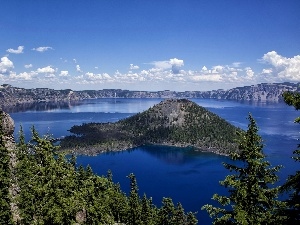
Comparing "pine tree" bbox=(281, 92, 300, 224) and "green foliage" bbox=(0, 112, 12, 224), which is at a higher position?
"pine tree" bbox=(281, 92, 300, 224)

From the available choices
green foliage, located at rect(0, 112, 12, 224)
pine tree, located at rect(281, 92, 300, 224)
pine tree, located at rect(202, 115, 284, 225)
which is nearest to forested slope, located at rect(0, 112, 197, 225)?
green foliage, located at rect(0, 112, 12, 224)

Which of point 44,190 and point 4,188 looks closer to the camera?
point 44,190

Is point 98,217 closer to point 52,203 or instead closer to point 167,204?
point 52,203

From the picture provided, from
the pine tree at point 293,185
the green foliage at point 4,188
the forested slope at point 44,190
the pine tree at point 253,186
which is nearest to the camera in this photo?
the pine tree at point 293,185

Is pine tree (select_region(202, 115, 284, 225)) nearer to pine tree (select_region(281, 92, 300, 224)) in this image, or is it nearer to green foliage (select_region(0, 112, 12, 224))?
→ pine tree (select_region(281, 92, 300, 224))

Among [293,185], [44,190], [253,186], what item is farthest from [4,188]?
[293,185]

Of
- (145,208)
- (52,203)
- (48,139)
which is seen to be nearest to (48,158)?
(48,139)

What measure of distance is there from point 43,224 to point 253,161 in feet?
77.8

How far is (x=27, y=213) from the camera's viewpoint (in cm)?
4750

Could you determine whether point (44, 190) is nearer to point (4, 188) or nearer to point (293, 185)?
point (4, 188)

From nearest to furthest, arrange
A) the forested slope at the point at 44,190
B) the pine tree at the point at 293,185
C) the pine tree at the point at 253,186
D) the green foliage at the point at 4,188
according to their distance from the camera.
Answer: the pine tree at the point at 293,185, the pine tree at the point at 253,186, the forested slope at the point at 44,190, the green foliage at the point at 4,188

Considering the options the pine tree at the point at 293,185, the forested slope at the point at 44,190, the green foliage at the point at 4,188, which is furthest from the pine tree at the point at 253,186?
the green foliage at the point at 4,188

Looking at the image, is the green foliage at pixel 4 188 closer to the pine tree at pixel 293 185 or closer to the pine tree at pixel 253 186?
the pine tree at pixel 253 186

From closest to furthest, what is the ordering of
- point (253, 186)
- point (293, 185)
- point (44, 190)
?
1. point (293, 185)
2. point (253, 186)
3. point (44, 190)
